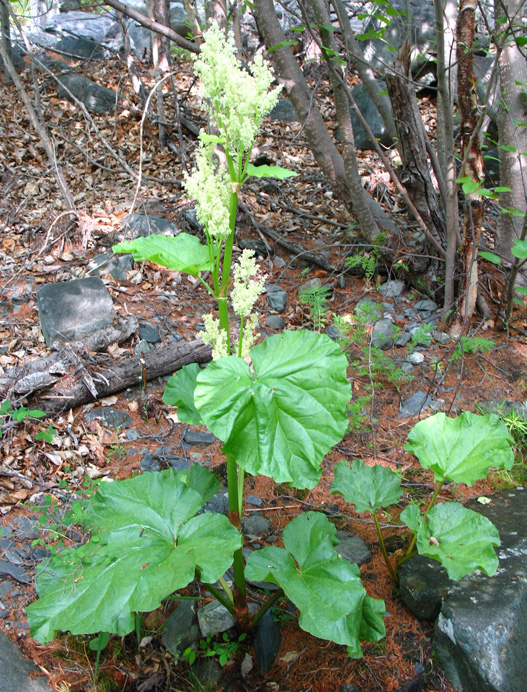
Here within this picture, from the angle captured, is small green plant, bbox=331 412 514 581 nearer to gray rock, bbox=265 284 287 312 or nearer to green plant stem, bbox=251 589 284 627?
green plant stem, bbox=251 589 284 627

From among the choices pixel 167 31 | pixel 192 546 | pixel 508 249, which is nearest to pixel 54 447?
pixel 192 546

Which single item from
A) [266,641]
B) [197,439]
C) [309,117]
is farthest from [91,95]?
[266,641]

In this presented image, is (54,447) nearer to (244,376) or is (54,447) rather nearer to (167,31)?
(244,376)

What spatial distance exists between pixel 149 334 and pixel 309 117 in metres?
2.39

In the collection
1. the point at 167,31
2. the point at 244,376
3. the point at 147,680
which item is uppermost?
the point at 167,31

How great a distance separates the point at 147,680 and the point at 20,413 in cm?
136

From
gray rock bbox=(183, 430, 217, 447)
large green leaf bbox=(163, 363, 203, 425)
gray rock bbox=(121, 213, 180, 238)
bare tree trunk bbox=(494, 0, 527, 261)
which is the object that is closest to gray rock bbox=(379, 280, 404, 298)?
bare tree trunk bbox=(494, 0, 527, 261)

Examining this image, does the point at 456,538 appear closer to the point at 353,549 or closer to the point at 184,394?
the point at 353,549

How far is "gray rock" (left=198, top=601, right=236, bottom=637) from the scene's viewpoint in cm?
196

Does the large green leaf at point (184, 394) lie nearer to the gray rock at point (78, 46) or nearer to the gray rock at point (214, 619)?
the gray rock at point (214, 619)

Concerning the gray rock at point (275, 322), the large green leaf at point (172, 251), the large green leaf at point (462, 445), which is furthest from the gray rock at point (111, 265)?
the large green leaf at point (462, 445)

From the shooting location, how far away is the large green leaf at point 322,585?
156cm

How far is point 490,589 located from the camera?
189 cm

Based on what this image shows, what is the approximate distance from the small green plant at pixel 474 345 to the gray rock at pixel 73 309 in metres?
2.53
